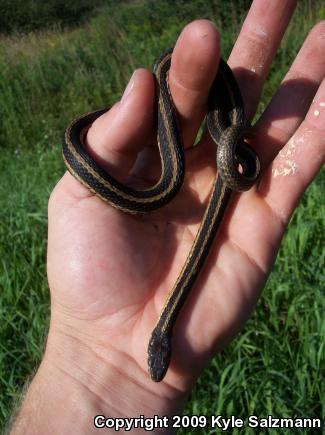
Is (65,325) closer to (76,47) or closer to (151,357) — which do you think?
(151,357)

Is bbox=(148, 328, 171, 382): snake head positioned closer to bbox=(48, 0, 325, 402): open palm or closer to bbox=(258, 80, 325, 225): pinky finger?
bbox=(48, 0, 325, 402): open palm

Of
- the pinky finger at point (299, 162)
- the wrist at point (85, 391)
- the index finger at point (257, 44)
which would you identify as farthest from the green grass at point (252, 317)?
the index finger at point (257, 44)

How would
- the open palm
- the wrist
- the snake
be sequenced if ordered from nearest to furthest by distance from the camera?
1. the wrist
2. the open palm
3. the snake

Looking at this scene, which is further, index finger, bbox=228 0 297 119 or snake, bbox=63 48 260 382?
index finger, bbox=228 0 297 119

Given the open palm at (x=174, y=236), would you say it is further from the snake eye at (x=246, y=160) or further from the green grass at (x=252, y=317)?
the green grass at (x=252, y=317)

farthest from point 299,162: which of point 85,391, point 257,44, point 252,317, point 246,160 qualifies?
point 85,391

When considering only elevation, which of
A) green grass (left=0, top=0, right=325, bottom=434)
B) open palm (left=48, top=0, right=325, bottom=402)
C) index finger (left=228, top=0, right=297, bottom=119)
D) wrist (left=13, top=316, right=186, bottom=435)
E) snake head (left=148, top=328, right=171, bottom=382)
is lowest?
green grass (left=0, top=0, right=325, bottom=434)

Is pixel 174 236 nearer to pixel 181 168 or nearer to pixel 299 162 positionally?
pixel 181 168

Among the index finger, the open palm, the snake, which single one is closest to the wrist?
the open palm
